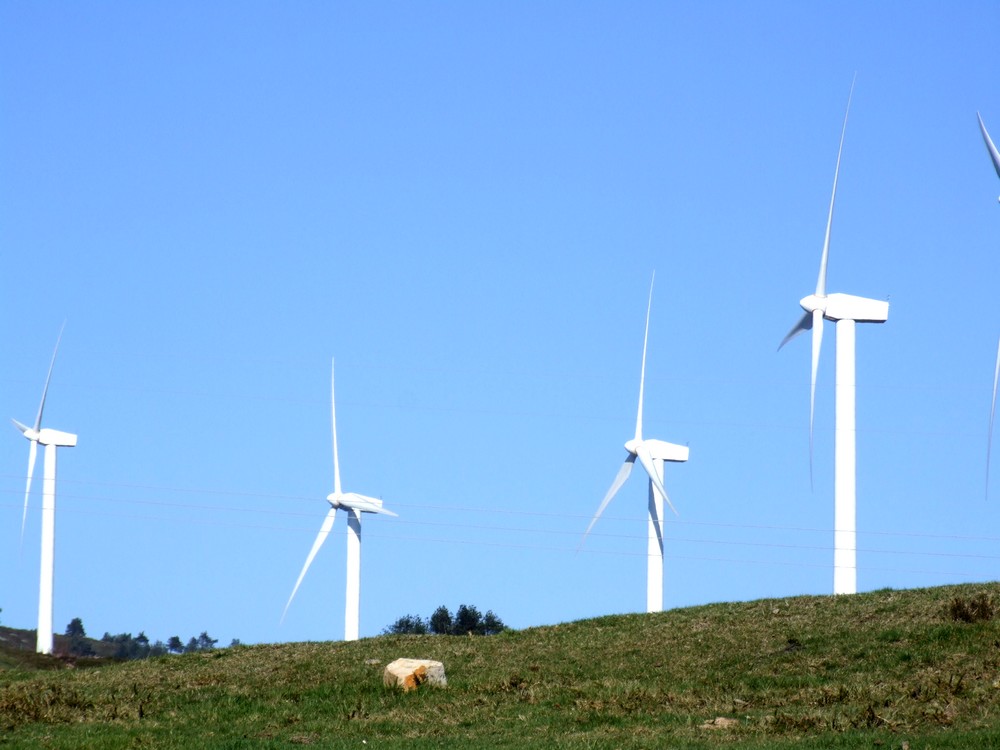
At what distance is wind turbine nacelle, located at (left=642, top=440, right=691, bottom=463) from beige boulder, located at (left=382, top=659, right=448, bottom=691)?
35755 millimetres

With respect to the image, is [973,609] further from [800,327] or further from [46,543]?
[46,543]

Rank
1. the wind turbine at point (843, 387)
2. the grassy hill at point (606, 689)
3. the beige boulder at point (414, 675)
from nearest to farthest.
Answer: the grassy hill at point (606, 689), the beige boulder at point (414, 675), the wind turbine at point (843, 387)

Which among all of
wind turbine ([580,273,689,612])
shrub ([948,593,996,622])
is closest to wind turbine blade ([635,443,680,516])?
wind turbine ([580,273,689,612])

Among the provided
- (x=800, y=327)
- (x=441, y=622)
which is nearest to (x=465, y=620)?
(x=441, y=622)

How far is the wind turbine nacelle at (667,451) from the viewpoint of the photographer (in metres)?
75.4

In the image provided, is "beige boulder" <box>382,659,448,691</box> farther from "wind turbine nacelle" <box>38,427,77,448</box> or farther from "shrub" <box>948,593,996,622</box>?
"wind turbine nacelle" <box>38,427,77,448</box>

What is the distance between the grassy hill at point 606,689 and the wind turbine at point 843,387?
23.0 ft

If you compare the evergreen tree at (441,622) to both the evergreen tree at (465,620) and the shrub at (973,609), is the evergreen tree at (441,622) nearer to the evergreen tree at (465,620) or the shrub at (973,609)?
the evergreen tree at (465,620)

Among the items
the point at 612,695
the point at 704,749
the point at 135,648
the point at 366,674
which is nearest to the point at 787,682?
the point at 612,695

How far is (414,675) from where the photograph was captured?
131 feet

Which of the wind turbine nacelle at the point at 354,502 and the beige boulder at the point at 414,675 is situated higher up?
the wind turbine nacelle at the point at 354,502

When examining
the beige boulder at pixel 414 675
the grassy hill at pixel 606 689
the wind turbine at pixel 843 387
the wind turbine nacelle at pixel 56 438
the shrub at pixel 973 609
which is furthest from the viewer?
the wind turbine nacelle at pixel 56 438

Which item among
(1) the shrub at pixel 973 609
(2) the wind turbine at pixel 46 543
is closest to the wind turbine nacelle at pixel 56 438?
(2) the wind turbine at pixel 46 543

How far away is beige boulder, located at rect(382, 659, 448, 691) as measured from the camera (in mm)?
39688
